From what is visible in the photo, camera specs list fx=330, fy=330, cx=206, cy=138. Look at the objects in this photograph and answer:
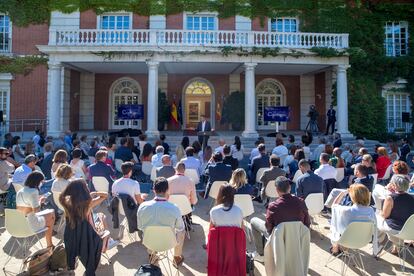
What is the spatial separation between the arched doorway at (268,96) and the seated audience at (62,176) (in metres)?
16.2

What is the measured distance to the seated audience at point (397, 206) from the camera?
4668 millimetres

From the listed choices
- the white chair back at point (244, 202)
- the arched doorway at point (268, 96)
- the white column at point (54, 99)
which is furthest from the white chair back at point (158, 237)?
the arched doorway at point (268, 96)

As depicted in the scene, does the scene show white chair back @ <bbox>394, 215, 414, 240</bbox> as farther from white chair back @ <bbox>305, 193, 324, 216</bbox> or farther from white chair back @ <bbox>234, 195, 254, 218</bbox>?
white chair back @ <bbox>234, 195, 254, 218</bbox>

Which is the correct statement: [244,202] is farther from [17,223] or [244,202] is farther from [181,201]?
[17,223]

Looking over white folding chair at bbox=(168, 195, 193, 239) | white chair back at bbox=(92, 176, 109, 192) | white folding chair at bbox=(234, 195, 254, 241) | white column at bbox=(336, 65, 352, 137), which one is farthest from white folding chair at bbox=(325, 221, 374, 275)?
white column at bbox=(336, 65, 352, 137)

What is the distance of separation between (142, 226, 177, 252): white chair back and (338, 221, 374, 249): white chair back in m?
2.15

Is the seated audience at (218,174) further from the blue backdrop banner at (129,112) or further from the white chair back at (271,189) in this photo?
the blue backdrop banner at (129,112)

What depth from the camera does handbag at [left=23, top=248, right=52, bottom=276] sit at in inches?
160

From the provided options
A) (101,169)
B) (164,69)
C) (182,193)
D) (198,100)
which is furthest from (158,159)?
(198,100)

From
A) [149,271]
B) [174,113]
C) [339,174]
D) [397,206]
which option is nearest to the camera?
[149,271]

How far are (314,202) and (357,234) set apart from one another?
140 cm

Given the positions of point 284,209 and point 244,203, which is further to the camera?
point 244,203

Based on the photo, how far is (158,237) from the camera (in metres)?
3.91

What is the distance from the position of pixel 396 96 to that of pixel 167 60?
13515 millimetres
